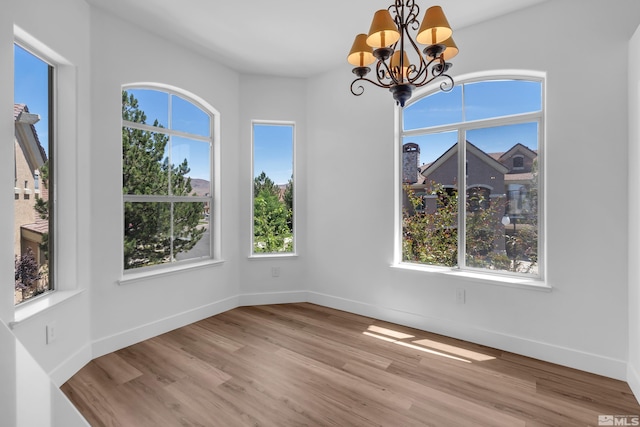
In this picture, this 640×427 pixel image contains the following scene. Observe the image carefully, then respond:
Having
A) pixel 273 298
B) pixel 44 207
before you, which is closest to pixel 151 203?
pixel 44 207

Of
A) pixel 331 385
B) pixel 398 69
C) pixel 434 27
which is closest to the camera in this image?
pixel 434 27

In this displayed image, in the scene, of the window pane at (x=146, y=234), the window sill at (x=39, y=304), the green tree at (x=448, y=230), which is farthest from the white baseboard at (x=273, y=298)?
the window sill at (x=39, y=304)

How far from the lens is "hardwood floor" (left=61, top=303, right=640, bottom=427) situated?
203 cm

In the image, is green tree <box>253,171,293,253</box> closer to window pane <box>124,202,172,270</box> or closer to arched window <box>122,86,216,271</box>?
arched window <box>122,86,216,271</box>

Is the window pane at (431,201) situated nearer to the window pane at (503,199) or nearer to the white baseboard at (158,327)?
the window pane at (503,199)

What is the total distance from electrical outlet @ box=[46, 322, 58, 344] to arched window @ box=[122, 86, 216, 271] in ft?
2.83

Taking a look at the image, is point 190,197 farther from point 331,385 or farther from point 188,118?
point 331,385

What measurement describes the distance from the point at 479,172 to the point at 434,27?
1.98m

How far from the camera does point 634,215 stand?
2.29 meters

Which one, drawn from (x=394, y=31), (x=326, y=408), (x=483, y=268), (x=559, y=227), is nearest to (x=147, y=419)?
(x=326, y=408)

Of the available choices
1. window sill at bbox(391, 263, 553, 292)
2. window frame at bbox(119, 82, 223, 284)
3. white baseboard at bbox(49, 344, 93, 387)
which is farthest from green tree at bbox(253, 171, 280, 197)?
white baseboard at bbox(49, 344, 93, 387)

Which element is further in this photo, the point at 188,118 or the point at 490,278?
the point at 188,118

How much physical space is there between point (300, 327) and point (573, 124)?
312cm

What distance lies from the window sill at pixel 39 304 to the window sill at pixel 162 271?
413mm
